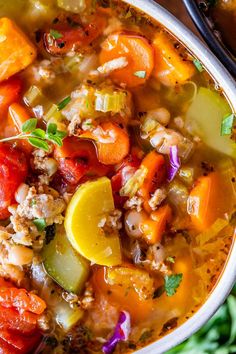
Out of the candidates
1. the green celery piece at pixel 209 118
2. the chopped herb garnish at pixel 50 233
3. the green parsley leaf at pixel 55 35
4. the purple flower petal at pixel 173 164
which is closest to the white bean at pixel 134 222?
the purple flower petal at pixel 173 164

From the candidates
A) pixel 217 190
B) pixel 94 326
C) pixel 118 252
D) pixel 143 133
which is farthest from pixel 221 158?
pixel 94 326

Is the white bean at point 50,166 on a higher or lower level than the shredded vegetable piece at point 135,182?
lower

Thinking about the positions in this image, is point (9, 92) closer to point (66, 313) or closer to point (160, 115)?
point (160, 115)

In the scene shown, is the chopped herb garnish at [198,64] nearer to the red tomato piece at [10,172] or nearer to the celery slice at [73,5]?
the celery slice at [73,5]

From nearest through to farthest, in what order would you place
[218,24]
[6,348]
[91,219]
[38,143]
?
[38,143], [91,219], [6,348], [218,24]

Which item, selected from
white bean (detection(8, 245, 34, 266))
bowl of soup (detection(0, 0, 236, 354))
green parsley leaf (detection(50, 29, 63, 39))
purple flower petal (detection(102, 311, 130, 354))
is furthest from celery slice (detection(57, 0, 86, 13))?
purple flower petal (detection(102, 311, 130, 354))

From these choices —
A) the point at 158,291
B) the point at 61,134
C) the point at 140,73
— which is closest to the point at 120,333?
the point at 158,291

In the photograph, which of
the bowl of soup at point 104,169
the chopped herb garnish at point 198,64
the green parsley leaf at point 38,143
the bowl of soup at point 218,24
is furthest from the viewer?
the bowl of soup at point 218,24

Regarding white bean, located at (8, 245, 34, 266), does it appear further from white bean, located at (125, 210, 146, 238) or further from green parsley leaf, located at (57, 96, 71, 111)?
green parsley leaf, located at (57, 96, 71, 111)

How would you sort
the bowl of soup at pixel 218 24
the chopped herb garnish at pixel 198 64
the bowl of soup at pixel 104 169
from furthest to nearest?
the bowl of soup at pixel 218 24, the chopped herb garnish at pixel 198 64, the bowl of soup at pixel 104 169
